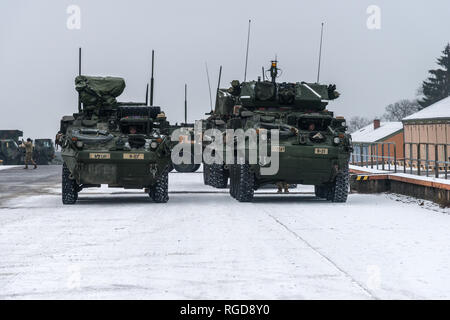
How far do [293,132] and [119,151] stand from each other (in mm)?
3590

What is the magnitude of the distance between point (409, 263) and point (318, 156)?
28.7 ft

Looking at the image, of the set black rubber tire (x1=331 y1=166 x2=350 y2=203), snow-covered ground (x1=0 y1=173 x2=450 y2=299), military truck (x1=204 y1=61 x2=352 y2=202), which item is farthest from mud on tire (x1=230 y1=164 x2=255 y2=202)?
black rubber tire (x1=331 y1=166 x2=350 y2=203)

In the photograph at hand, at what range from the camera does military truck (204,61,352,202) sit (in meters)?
17.2

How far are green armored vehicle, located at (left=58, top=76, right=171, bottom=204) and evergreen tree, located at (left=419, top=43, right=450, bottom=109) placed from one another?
76.0m

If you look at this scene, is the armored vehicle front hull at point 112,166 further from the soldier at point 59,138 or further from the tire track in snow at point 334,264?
the tire track in snow at point 334,264

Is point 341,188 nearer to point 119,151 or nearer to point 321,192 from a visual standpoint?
point 321,192

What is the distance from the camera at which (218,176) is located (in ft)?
75.0

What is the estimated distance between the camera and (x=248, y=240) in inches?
419

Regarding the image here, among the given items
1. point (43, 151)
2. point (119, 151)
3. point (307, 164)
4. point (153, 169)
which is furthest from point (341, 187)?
point (43, 151)

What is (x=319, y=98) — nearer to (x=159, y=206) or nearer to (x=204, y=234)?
(x=159, y=206)

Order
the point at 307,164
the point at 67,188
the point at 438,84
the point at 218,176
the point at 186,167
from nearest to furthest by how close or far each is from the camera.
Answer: the point at 307,164, the point at 67,188, the point at 218,176, the point at 186,167, the point at 438,84

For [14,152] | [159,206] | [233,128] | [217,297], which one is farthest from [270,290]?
[14,152]

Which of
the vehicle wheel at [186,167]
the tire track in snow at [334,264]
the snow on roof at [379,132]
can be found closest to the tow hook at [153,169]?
the tire track in snow at [334,264]
